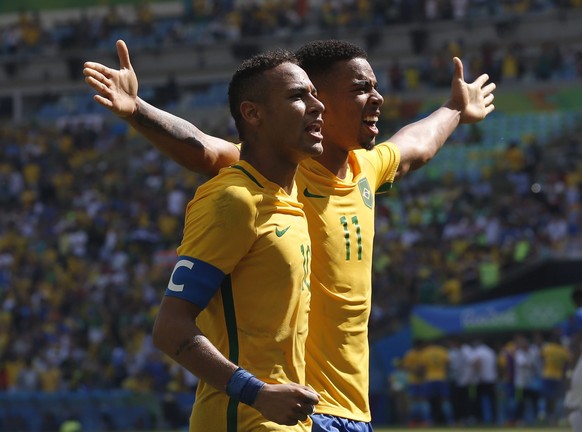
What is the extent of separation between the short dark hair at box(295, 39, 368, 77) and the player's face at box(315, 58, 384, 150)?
3cm

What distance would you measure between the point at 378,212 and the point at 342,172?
2251cm

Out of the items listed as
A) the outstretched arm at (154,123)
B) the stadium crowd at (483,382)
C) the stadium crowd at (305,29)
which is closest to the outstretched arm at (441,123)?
the outstretched arm at (154,123)

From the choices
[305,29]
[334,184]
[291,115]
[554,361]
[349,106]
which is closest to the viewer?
[291,115]

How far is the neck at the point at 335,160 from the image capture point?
17.3 feet

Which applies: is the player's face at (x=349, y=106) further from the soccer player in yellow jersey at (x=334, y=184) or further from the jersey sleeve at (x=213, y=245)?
the jersey sleeve at (x=213, y=245)

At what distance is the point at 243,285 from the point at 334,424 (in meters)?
0.88

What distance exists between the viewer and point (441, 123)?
6051 mm

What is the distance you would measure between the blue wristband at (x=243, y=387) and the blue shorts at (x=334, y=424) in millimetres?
795

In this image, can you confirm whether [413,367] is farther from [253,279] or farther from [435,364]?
[253,279]

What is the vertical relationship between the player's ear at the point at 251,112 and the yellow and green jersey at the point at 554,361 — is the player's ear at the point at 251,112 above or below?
above

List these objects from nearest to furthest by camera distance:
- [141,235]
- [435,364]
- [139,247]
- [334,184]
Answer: [334,184] < [435,364] < [139,247] < [141,235]

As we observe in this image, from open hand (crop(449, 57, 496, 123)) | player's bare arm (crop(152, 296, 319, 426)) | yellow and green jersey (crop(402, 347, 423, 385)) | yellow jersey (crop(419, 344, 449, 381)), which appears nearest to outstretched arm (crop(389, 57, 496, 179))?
open hand (crop(449, 57, 496, 123))

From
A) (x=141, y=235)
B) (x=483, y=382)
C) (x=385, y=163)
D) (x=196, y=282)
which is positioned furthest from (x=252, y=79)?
(x=141, y=235)

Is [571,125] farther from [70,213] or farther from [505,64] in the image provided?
[70,213]
